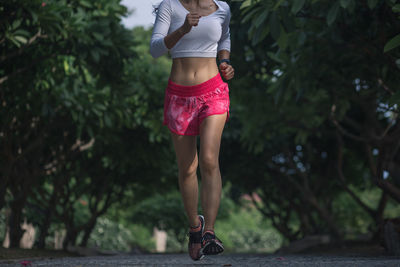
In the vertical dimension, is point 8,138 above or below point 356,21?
below

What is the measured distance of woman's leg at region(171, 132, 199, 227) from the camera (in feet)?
15.2

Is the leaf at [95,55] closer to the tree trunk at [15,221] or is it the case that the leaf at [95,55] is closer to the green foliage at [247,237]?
the tree trunk at [15,221]

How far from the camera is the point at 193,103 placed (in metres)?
4.50

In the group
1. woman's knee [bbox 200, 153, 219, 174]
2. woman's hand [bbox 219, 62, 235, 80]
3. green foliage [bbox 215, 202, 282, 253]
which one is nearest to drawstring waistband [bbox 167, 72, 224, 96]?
woman's hand [bbox 219, 62, 235, 80]

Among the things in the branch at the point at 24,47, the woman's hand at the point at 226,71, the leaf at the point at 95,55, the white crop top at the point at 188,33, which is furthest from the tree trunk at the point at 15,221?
the woman's hand at the point at 226,71

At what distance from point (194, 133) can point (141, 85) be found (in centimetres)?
729

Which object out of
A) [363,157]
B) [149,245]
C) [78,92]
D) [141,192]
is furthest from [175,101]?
[149,245]

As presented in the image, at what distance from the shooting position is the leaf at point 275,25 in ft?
17.7

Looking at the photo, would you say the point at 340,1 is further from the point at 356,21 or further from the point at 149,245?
the point at 149,245

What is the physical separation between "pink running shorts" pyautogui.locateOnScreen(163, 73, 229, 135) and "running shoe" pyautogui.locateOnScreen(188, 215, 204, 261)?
0.78 meters

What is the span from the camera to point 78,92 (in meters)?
9.83

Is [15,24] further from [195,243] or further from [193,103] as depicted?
[195,243]

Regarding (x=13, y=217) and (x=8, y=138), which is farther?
(x=13, y=217)

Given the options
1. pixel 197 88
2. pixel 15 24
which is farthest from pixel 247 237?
pixel 197 88
